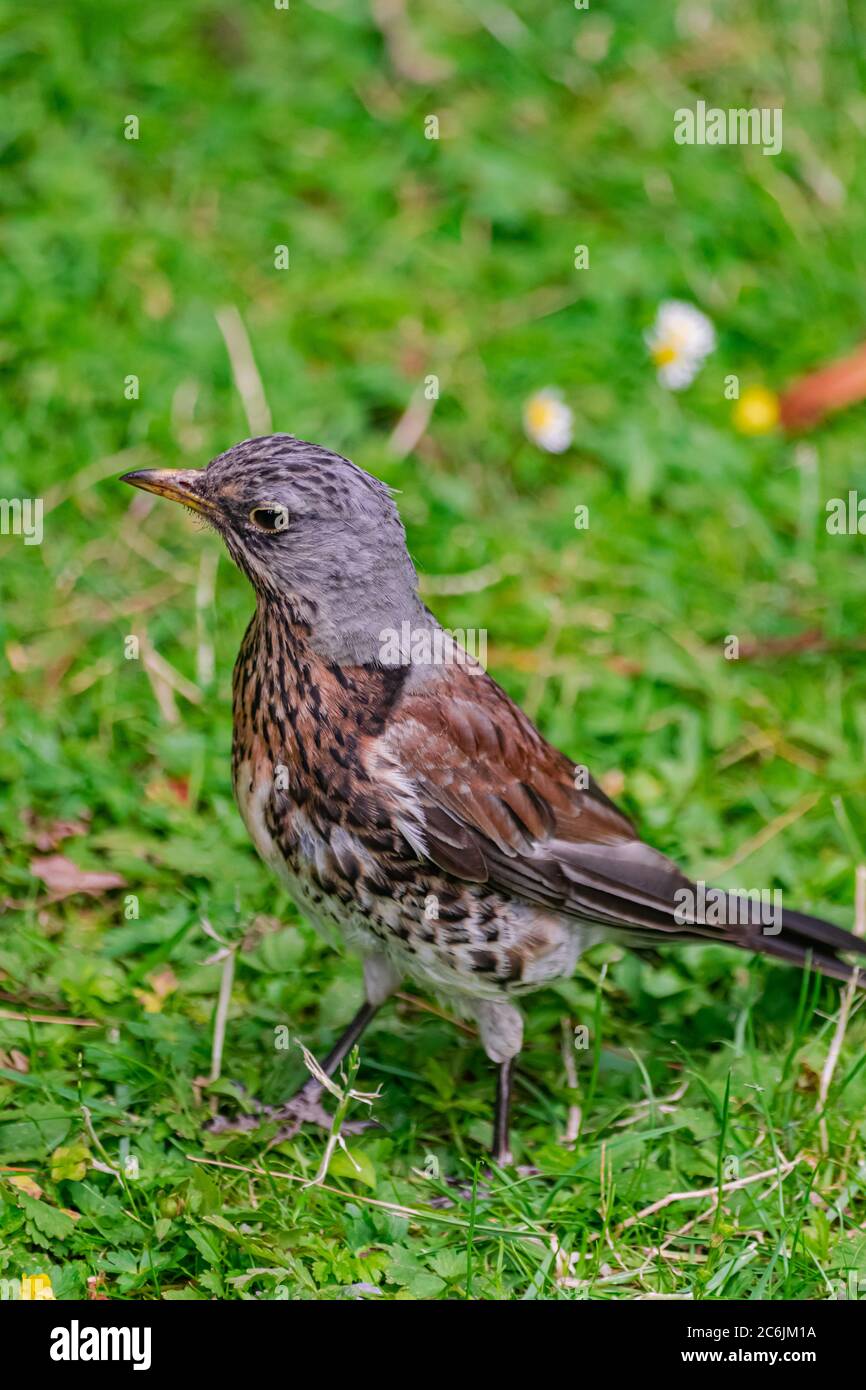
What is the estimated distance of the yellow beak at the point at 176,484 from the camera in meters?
4.53

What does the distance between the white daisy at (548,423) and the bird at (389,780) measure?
2.52 metres

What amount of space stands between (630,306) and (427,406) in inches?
46.9

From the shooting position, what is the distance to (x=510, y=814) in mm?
4684

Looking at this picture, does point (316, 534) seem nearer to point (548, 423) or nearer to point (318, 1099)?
point (318, 1099)

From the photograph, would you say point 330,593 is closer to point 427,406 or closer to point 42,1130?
point 42,1130

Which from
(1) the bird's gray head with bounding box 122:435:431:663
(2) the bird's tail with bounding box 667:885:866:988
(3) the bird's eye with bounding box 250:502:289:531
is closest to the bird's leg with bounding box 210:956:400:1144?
(2) the bird's tail with bounding box 667:885:866:988

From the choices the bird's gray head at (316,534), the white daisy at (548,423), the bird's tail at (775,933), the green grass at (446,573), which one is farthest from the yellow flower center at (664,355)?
the bird's gray head at (316,534)

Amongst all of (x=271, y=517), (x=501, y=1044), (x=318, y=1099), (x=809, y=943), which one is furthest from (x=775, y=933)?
(x=271, y=517)

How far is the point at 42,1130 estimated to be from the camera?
4555mm

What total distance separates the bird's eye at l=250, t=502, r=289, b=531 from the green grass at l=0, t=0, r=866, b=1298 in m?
1.39

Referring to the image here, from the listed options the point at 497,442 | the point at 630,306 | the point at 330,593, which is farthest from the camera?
the point at 630,306

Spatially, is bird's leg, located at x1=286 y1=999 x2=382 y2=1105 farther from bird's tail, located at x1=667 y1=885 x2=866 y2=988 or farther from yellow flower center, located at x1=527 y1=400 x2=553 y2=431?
yellow flower center, located at x1=527 y1=400 x2=553 y2=431

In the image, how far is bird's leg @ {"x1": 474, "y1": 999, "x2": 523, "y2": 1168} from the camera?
483 centimetres

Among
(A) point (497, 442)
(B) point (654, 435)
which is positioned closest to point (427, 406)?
(A) point (497, 442)
